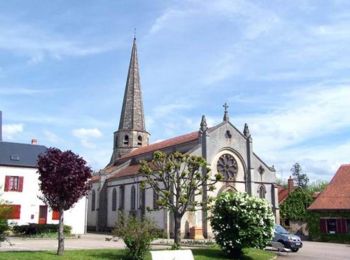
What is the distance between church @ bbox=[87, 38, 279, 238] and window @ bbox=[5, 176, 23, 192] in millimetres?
10664

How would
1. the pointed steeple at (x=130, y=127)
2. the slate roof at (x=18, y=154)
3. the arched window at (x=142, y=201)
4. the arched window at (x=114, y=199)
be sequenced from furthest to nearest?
the pointed steeple at (x=130, y=127), the arched window at (x=114, y=199), the arched window at (x=142, y=201), the slate roof at (x=18, y=154)

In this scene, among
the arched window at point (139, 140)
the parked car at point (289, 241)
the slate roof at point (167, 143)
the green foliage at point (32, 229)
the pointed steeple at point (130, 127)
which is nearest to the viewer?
the parked car at point (289, 241)

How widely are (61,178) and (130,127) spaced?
40.3 m

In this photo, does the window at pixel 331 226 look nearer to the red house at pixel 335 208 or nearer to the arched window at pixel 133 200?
the red house at pixel 335 208

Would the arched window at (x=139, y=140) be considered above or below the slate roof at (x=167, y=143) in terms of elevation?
above

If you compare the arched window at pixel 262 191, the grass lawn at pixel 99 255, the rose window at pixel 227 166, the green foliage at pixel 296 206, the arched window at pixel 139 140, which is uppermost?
the arched window at pixel 139 140

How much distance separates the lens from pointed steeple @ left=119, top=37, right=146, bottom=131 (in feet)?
198

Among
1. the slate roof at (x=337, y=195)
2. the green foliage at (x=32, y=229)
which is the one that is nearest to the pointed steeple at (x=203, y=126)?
the slate roof at (x=337, y=195)

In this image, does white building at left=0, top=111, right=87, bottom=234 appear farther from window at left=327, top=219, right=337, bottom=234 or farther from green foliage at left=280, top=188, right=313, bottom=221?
green foliage at left=280, top=188, right=313, bottom=221

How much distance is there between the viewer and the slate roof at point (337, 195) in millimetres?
40156

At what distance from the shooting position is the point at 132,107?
60750 millimetres

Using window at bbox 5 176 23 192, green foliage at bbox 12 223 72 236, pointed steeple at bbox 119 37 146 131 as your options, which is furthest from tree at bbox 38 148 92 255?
pointed steeple at bbox 119 37 146 131

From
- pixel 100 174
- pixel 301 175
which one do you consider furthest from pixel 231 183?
pixel 301 175

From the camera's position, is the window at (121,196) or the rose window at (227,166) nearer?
the rose window at (227,166)
